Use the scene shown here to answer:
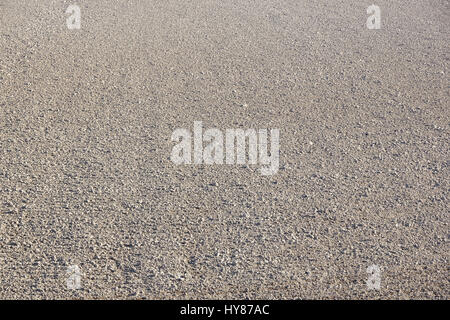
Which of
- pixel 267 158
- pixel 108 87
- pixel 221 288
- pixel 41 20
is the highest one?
pixel 41 20

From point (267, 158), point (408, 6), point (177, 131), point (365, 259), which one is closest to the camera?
point (365, 259)

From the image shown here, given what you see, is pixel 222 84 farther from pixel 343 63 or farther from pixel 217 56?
pixel 343 63

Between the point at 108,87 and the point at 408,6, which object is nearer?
the point at 108,87

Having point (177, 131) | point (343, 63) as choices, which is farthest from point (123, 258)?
point (343, 63)

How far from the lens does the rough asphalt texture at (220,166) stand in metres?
4.16

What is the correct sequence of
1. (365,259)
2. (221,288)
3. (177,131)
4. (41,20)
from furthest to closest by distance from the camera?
(41,20), (177,131), (365,259), (221,288)

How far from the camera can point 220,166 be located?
5.34 meters

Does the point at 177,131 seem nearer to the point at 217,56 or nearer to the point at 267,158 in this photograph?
the point at 267,158

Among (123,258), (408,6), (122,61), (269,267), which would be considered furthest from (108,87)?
(408,6)

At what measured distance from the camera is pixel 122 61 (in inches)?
282

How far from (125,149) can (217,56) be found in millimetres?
2419

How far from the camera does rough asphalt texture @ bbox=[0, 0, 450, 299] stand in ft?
13.6

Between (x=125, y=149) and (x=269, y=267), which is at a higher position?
(x=125, y=149)

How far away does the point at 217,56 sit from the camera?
7.41m
